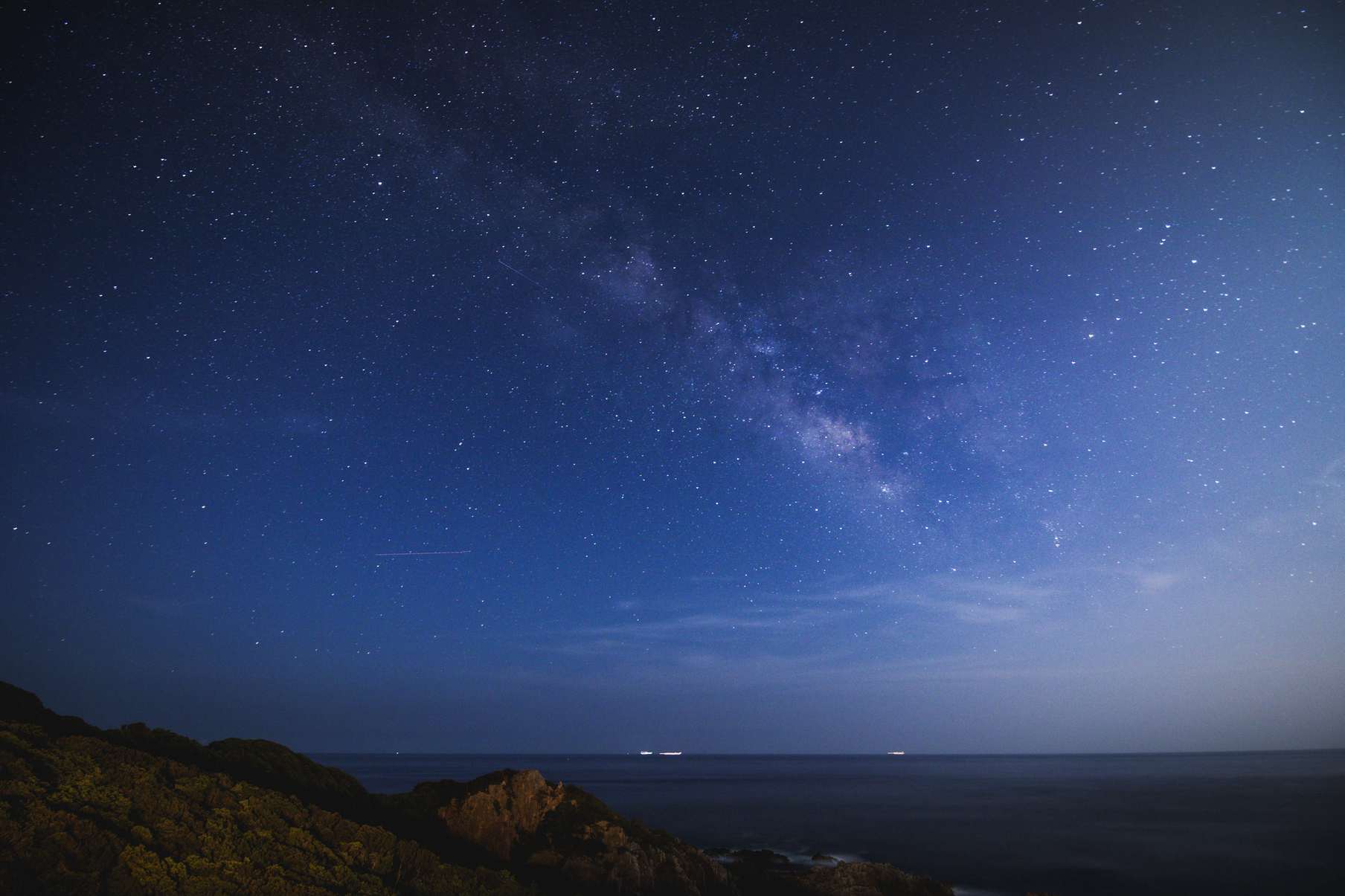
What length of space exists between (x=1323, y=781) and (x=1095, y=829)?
245 feet

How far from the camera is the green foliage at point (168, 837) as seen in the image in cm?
962

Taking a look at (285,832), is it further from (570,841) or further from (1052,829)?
(1052,829)

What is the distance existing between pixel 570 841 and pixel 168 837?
9.74 m

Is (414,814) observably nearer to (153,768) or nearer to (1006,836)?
(153,768)

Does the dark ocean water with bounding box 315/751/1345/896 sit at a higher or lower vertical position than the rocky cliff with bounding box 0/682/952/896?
lower

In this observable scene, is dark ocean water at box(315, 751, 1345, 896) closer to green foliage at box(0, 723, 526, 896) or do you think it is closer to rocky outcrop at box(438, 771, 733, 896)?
rocky outcrop at box(438, 771, 733, 896)

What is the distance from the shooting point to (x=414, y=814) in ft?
60.3

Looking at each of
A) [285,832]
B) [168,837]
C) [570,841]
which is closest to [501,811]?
[570,841]

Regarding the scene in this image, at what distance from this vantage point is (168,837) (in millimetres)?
10820

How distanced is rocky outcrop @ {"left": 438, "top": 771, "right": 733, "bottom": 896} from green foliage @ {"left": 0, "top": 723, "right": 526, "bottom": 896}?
3.15m

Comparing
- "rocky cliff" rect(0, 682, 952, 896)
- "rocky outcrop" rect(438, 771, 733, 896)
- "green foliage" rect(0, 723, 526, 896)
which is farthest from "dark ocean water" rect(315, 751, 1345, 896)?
"green foliage" rect(0, 723, 526, 896)

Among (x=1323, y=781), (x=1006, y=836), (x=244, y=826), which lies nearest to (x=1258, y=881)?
(x=1006, y=836)

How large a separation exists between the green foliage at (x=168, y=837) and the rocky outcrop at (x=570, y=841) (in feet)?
10.3

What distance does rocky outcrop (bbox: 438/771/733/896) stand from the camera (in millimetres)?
16938
